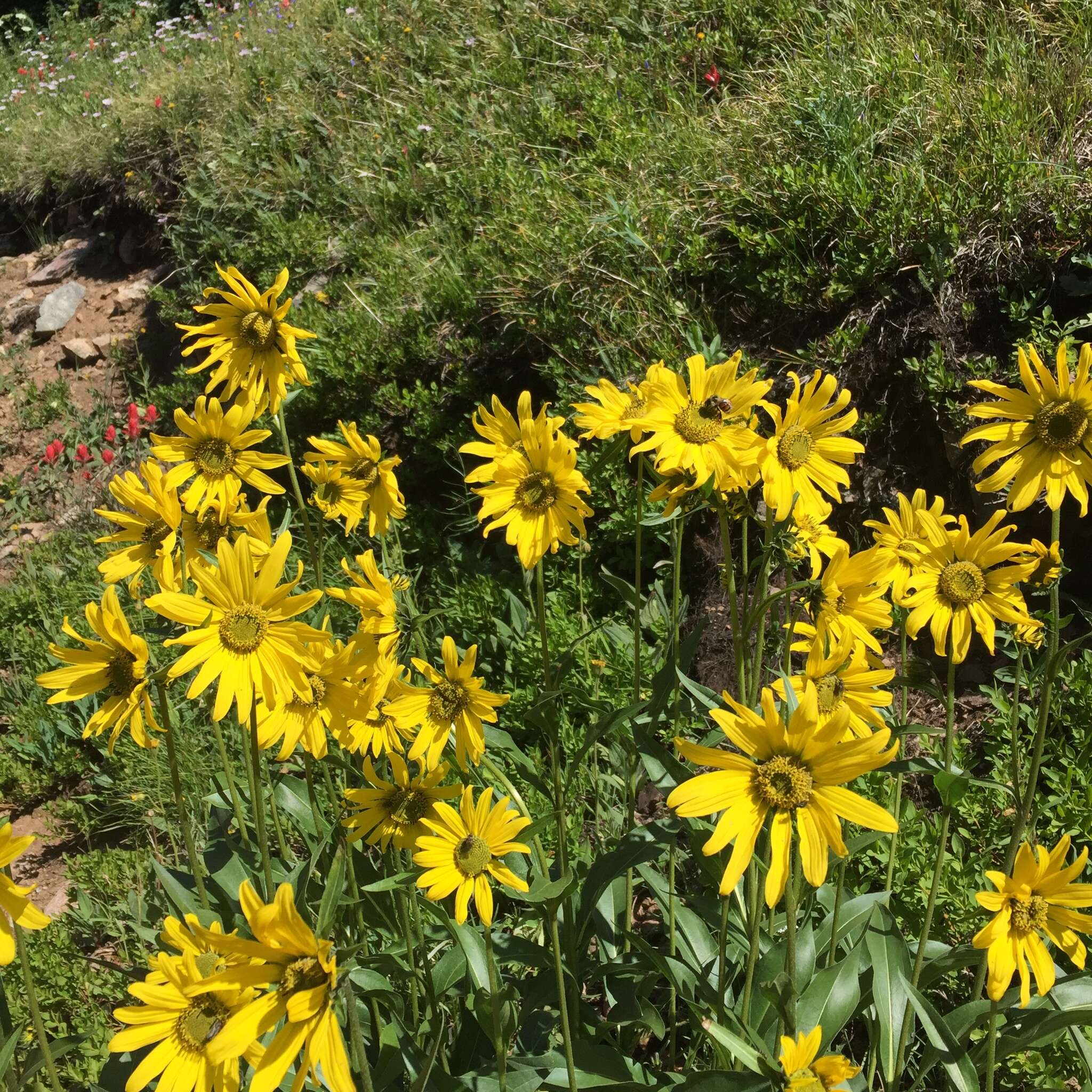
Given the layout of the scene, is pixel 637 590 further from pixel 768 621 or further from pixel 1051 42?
pixel 1051 42

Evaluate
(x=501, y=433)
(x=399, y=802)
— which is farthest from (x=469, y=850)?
(x=501, y=433)

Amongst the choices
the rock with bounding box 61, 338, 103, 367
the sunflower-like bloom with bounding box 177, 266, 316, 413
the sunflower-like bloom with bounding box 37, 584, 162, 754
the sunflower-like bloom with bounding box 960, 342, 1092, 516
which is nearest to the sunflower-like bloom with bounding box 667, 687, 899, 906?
the sunflower-like bloom with bounding box 960, 342, 1092, 516

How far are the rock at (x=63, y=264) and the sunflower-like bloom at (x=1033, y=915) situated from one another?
815 cm

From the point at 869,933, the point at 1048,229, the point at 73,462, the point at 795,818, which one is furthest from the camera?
the point at 73,462

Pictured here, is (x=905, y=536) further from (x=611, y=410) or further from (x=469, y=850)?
(x=469, y=850)

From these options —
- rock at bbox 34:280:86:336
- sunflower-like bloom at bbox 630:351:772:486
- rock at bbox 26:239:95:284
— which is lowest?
rock at bbox 34:280:86:336

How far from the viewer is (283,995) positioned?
51.8 inches

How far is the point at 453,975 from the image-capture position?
6.93 ft

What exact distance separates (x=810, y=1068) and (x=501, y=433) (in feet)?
4.13

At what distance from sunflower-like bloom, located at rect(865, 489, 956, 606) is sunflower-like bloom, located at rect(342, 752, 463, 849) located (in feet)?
3.14

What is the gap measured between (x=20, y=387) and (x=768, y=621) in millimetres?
5945

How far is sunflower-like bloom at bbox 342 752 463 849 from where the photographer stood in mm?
1848

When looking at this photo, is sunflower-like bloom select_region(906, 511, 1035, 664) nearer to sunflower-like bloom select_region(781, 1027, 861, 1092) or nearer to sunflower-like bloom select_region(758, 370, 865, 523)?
sunflower-like bloom select_region(758, 370, 865, 523)

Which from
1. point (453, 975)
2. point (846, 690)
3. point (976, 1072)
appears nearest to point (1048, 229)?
point (846, 690)
